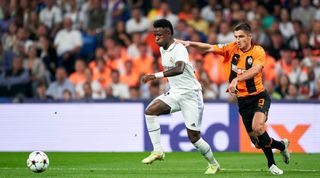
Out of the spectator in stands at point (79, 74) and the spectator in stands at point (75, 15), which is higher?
the spectator in stands at point (75, 15)

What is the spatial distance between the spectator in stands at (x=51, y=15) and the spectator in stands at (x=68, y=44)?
599mm

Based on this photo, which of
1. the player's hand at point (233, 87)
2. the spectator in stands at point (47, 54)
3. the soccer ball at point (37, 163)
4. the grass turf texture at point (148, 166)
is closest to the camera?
the player's hand at point (233, 87)

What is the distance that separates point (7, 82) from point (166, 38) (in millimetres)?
9550

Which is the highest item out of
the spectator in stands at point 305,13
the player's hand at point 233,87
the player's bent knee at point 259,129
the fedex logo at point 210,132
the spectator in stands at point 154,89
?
the spectator in stands at point 305,13

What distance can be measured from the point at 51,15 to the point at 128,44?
9.09 feet

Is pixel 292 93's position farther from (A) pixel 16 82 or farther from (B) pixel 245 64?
(B) pixel 245 64

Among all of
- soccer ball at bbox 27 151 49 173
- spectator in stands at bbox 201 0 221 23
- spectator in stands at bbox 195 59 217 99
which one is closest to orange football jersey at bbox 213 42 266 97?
soccer ball at bbox 27 151 49 173

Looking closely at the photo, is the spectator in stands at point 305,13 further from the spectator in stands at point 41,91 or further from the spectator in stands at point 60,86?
the spectator in stands at point 41,91

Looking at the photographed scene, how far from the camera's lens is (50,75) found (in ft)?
77.0

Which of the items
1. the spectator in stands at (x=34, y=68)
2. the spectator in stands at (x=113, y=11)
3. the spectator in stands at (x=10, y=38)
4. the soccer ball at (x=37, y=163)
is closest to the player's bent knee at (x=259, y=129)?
the soccer ball at (x=37, y=163)

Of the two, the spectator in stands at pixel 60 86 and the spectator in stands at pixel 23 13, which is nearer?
the spectator in stands at pixel 60 86

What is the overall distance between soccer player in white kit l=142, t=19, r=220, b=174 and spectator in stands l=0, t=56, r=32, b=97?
8.99m

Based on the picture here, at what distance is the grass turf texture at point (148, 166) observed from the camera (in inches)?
543

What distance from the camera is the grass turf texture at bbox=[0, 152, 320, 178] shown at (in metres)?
13.8
